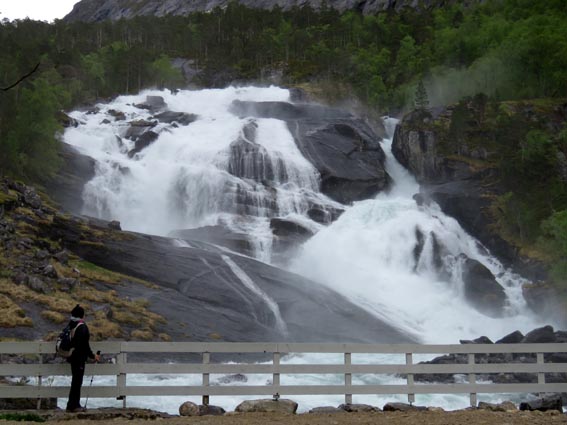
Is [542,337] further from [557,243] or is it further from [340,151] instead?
[340,151]

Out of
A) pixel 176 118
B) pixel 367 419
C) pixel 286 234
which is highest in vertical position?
pixel 176 118

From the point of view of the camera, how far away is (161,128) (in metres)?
60.4

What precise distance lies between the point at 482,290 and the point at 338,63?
6227 cm

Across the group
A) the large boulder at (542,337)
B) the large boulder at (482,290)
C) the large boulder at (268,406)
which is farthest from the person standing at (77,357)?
the large boulder at (482,290)

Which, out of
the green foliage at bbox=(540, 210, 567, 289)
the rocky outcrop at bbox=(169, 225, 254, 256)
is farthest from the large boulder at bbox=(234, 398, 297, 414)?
the green foliage at bbox=(540, 210, 567, 289)

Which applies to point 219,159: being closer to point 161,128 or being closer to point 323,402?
point 161,128

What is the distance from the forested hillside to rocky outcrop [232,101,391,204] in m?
8.80

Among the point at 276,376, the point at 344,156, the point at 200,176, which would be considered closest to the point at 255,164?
the point at 200,176

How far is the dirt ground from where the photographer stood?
10836 millimetres

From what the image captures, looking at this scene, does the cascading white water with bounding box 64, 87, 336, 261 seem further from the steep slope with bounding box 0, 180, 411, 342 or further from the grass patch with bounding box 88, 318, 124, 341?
the grass patch with bounding box 88, 318, 124, 341

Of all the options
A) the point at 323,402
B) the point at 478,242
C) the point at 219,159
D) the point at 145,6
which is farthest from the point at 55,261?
the point at 145,6

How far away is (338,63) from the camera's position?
311 feet

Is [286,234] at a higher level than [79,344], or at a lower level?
higher

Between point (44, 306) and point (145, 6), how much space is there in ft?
627
